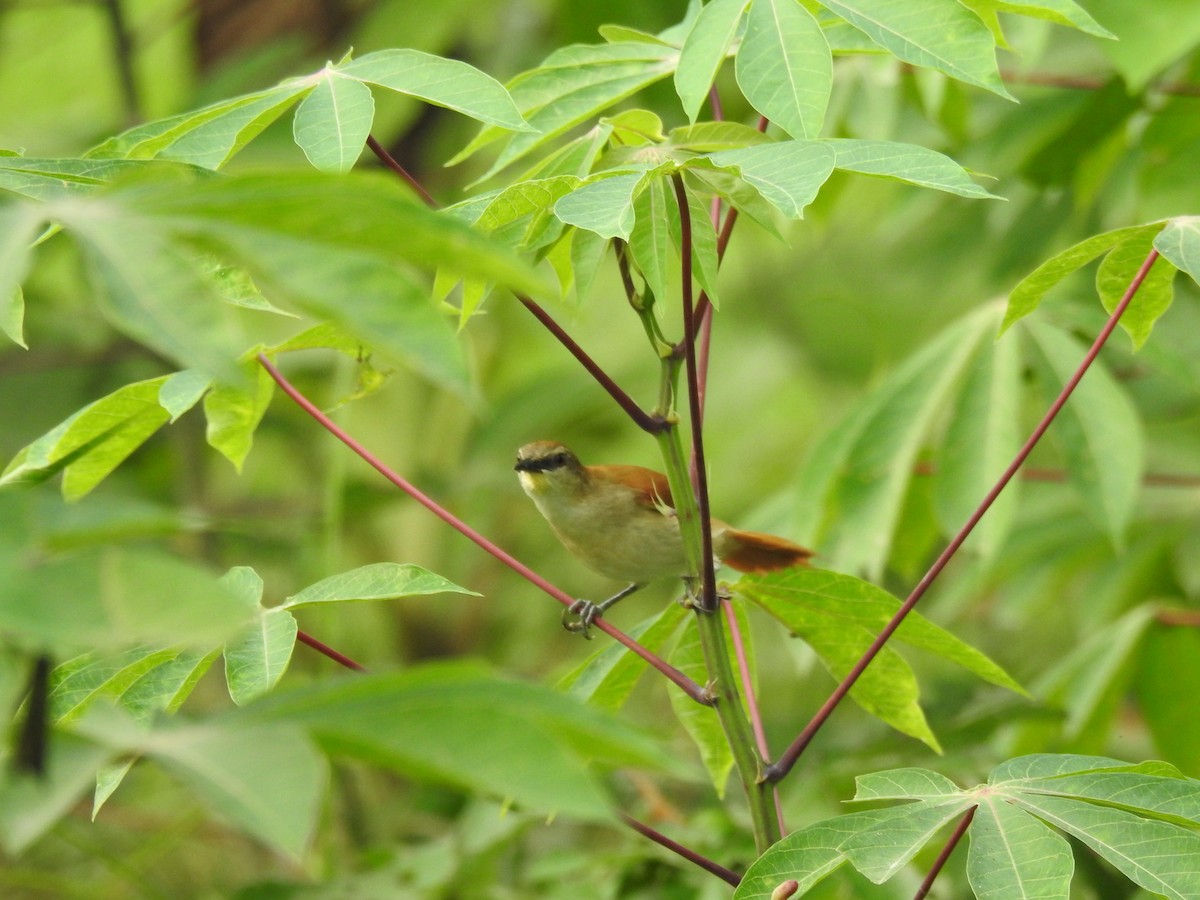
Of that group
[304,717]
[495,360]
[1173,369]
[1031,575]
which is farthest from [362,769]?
[304,717]

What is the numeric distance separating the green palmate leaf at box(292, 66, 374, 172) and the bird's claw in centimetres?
66

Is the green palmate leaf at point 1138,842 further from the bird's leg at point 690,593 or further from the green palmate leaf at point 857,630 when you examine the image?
the bird's leg at point 690,593

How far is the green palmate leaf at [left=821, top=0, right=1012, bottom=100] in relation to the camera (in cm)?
141

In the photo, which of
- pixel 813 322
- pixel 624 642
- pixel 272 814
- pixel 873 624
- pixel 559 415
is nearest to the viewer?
pixel 272 814

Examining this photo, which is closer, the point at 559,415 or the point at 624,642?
the point at 624,642

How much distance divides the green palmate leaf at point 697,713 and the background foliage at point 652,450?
15.6 inches

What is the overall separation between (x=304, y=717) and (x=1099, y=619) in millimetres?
3051

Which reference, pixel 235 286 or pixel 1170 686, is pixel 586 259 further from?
pixel 1170 686

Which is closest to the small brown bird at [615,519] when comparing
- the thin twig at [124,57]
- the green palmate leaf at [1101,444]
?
the green palmate leaf at [1101,444]

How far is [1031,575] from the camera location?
3.49m

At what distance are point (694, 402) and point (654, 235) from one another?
19 cm

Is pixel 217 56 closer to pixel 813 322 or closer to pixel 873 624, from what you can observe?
pixel 813 322

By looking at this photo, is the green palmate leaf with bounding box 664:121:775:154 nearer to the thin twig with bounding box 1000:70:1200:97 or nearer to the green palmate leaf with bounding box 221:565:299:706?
the green palmate leaf with bounding box 221:565:299:706

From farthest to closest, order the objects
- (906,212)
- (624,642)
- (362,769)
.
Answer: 1. (362,769)
2. (906,212)
3. (624,642)
